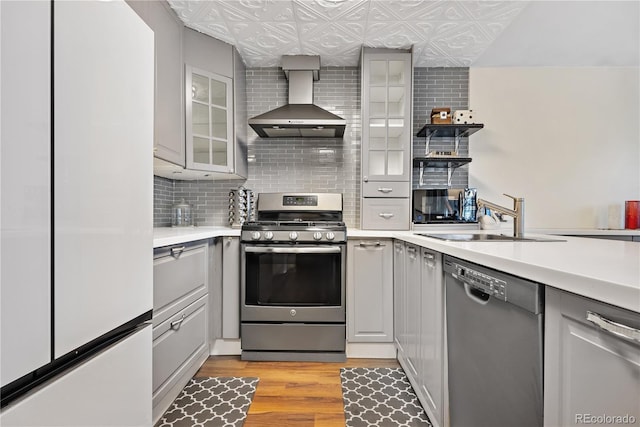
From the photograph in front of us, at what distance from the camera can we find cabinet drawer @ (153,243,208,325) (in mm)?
1462

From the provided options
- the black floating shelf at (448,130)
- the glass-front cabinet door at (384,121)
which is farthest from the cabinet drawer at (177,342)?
the black floating shelf at (448,130)

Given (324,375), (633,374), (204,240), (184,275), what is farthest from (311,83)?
(633,374)

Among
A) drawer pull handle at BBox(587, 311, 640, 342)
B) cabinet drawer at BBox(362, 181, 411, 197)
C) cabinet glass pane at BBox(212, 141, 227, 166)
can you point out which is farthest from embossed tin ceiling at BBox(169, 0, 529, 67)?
drawer pull handle at BBox(587, 311, 640, 342)

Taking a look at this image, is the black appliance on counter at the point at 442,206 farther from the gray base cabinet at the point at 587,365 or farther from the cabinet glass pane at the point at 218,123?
the gray base cabinet at the point at 587,365

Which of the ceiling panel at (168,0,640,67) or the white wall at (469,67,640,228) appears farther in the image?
the white wall at (469,67,640,228)

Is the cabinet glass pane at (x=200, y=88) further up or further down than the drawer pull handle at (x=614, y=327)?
further up

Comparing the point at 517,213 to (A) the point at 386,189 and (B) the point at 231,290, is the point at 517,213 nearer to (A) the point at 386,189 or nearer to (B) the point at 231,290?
(A) the point at 386,189

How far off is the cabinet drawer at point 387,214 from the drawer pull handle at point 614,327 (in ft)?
6.50

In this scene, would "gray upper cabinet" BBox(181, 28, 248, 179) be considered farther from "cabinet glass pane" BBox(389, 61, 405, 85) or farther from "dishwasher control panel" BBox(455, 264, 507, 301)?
"dishwasher control panel" BBox(455, 264, 507, 301)

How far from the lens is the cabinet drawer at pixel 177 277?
4.80 ft

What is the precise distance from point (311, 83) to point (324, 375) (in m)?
2.42

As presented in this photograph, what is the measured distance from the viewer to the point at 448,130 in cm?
268

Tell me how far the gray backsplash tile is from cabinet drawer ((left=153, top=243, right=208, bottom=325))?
1024mm

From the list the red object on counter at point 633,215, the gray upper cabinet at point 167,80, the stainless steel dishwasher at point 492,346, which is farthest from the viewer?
the red object on counter at point 633,215
